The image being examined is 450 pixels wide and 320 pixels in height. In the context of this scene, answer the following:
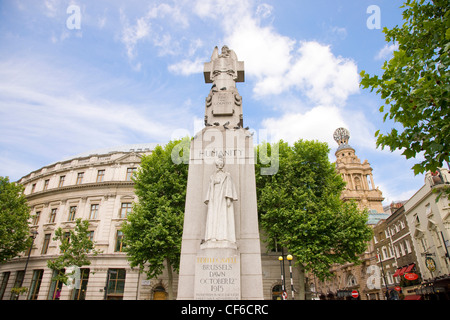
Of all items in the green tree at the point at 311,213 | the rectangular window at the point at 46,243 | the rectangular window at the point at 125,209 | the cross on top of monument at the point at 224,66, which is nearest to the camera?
the cross on top of monument at the point at 224,66

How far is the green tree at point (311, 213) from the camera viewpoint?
66.3ft

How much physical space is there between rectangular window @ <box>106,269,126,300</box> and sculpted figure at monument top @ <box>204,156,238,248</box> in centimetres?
2753

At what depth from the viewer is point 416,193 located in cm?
3331

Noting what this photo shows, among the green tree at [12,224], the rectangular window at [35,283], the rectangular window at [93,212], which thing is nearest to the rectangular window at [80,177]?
the rectangular window at [93,212]

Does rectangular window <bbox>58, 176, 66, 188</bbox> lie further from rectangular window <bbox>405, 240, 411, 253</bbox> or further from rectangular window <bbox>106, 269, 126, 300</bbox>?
rectangular window <bbox>405, 240, 411, 253</bbox>

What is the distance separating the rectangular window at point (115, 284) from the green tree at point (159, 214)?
970cm

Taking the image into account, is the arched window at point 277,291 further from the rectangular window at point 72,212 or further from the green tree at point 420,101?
the rectangular window at point 72,212

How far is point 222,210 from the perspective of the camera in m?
8.25

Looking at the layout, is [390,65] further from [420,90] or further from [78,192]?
[78,192]

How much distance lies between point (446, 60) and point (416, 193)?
32.8m

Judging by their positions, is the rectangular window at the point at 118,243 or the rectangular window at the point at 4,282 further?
the rectangular window at the point at 4,282

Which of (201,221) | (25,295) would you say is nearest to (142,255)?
(201,221)

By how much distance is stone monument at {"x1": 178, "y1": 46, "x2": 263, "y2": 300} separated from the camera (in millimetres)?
7617

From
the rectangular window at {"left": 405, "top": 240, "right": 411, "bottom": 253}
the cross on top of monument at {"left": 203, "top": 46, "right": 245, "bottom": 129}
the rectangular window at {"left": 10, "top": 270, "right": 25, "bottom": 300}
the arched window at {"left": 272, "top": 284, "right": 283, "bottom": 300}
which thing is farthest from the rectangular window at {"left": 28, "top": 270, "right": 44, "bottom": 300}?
the rectangular window at {"left": 405, "top": 240, "right": 411, "bottom": 253}
